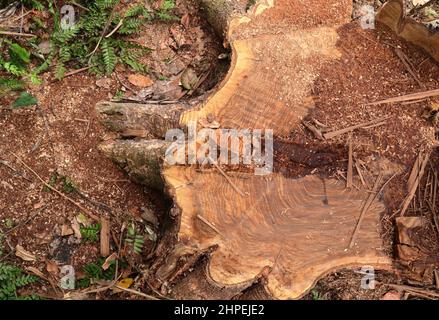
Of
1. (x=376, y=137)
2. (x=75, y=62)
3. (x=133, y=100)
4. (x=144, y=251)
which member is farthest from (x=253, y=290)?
(x=75, y=62)

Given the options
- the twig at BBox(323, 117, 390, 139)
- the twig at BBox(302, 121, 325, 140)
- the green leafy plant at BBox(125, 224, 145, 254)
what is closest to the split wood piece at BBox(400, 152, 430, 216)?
the twig at BBox(323, 117, 390, 139)

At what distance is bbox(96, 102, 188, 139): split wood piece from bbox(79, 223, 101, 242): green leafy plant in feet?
2.15

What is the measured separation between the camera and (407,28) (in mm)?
3092

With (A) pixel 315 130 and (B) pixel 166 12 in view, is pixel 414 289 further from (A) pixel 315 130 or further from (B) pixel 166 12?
(B) pixel 166 12

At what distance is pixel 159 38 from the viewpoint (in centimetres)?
378

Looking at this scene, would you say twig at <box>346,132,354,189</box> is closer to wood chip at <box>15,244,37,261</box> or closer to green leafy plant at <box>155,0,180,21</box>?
green leafy plant at <box>155,0,180,21</box>

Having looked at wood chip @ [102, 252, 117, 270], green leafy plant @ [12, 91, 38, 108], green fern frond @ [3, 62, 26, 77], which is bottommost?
wood chip @ [102, 252, 117, 270]

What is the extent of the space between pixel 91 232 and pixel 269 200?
126 centimetres

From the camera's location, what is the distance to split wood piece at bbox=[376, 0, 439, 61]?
303 cm

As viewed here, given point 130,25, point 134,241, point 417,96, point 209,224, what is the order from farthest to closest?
point 130,25
point 134,241
point 417,96
point 209,224

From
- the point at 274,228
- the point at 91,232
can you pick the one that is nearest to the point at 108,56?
the point at 91,232

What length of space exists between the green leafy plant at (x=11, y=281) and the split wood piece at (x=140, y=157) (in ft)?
2.98

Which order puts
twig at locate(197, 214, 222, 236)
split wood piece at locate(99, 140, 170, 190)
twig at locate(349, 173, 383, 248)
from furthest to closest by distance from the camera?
split wood piece at locate(99, 140, 170, 190)
twig at locate(349, 173, 383, 248)
twig at locate(197, 214, 222, 236)
